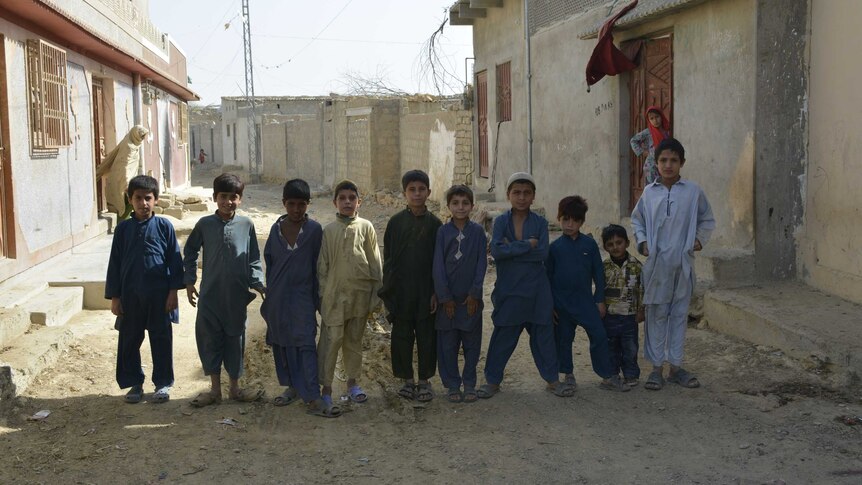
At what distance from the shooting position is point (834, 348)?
16.2 ft

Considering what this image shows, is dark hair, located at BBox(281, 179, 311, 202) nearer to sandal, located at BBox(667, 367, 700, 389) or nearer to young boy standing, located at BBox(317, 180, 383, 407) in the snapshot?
young boy standing, located at BBox(317, 180, 383, 407)

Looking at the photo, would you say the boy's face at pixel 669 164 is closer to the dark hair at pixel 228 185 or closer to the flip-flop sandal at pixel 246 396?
the dark hair at pixel 228 185

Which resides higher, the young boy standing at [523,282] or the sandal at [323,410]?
the young boy standing at [523,282]

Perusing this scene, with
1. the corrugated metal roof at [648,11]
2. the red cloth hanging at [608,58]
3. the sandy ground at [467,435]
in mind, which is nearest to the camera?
the sandy ground at [467,435]

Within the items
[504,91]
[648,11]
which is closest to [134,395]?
[648,11]

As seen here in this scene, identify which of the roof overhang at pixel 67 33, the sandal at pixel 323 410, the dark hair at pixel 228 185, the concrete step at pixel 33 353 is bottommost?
the sandal at pixel 323 410

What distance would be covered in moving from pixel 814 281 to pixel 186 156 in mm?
19739

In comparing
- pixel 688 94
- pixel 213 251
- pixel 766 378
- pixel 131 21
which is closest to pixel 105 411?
pixel 213 251

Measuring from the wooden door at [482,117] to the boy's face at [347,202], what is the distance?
977 centimetres

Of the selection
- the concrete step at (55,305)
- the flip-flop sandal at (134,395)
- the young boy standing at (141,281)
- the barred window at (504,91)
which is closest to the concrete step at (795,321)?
the young boy standing at (141,281)

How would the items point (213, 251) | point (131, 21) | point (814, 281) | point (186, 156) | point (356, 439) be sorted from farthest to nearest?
point (186, 156) → point (131, 21) → point (814, 281) → point (213, 251) → point (356, 439)

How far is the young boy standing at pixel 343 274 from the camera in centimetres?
464

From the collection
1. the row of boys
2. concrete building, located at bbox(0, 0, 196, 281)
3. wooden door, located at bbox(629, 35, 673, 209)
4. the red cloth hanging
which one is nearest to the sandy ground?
the row of boys

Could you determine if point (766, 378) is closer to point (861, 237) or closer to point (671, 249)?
point (671, 249)
